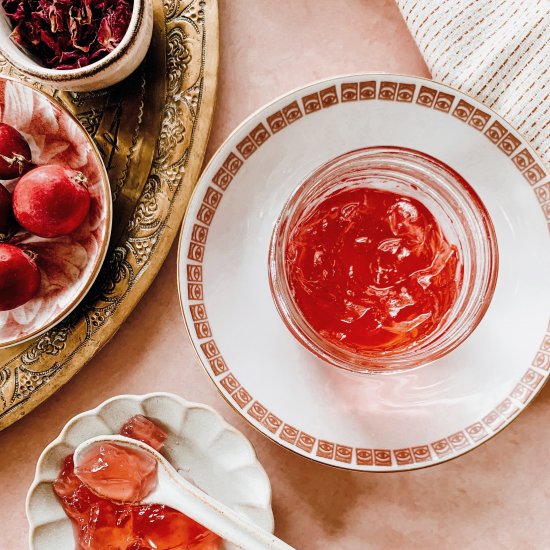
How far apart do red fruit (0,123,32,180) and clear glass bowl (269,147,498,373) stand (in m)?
0.36

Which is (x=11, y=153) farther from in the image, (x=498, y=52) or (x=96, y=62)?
(x=498, y=52)

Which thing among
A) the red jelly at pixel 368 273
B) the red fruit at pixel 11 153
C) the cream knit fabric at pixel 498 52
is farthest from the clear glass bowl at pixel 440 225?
the red fruit at pixel 11 153

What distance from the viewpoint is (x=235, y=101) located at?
0.99 metres

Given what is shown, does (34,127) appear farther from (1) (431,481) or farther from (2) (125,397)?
(1) (431,481)

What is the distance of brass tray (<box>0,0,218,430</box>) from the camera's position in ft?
3.13

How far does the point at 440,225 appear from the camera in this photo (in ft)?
2.93

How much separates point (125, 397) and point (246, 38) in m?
0.55

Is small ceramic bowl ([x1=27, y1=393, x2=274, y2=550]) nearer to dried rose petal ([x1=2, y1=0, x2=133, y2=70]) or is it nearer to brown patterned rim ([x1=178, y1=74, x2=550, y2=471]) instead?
brown patterned rim ([x1=178, y1=74, x2=550, y2=471])

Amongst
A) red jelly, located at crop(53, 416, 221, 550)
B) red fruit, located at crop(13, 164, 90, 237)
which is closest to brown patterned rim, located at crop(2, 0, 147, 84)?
red fruit, located at crop(13, 164, 90, 237)

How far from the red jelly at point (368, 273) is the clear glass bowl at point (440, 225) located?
0.04 feet

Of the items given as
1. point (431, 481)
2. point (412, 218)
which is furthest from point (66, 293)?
point (431, 481)

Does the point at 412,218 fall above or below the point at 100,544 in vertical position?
above

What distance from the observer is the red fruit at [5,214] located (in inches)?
36.1

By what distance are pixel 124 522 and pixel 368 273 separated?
507 mm
